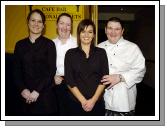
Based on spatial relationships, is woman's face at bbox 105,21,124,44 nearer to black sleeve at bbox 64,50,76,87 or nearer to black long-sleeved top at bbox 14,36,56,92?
black sleeve at bbox 64,50,76,87

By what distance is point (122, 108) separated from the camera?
181 cm

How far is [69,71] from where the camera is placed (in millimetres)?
1760

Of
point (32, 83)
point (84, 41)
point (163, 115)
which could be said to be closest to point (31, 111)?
point (32, 83)

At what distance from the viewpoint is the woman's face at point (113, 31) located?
5.84ft

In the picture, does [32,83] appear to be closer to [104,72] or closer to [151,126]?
[104,72]

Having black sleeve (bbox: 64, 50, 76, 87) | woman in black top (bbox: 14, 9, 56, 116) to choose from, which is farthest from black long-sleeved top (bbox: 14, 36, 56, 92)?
black sleeve (bbox: 64, 50, 76, 87)

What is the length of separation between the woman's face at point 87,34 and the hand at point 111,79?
0.92ft

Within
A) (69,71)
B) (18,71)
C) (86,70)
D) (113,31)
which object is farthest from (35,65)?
(113,31)

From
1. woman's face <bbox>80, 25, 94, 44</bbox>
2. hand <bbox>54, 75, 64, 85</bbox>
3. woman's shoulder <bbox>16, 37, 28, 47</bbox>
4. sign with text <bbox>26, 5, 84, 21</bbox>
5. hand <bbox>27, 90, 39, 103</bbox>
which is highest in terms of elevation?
sign with text <bbox>26, 5, 84, 21</bbox>

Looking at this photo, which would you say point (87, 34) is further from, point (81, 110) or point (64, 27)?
point (81, 110)

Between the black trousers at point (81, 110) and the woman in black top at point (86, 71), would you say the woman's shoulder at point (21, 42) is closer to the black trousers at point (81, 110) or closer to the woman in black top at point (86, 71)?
the woman in black top at point (86, 71)

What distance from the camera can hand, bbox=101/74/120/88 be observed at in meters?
1.78

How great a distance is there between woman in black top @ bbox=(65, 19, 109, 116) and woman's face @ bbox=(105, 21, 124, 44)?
0.11 metres

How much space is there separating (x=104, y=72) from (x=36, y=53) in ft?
1.65
